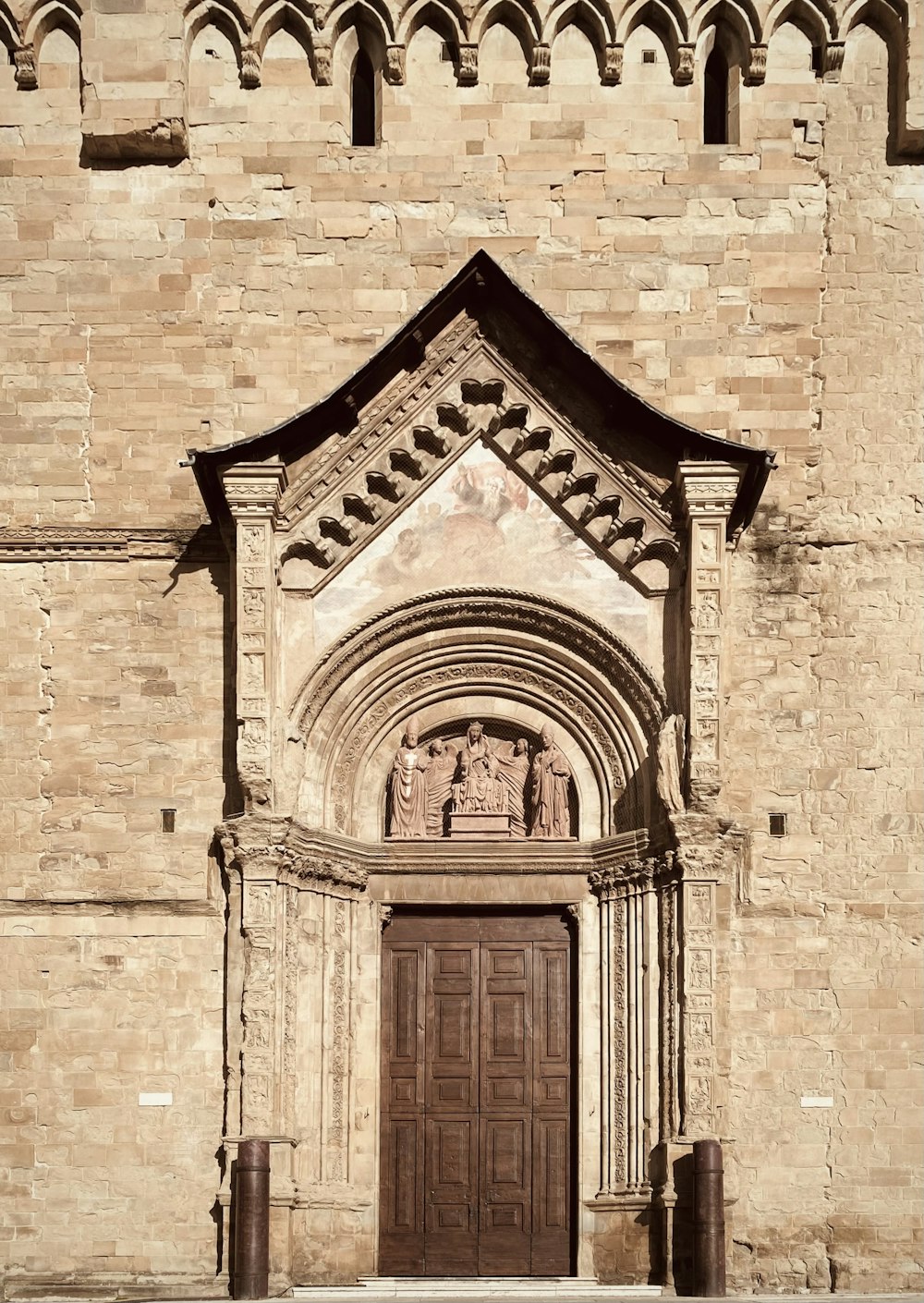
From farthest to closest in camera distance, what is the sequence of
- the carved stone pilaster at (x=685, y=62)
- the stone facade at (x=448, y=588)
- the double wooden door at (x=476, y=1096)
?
the carved stone pilaster at (x=685, y=62)
the double wooden door at (x=476, y=1096)
the stone facade at (x=448, y=588)

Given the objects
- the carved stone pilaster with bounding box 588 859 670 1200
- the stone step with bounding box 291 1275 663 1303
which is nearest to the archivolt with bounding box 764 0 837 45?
the carved stone pilaster with bounding box 588 859 670 1200

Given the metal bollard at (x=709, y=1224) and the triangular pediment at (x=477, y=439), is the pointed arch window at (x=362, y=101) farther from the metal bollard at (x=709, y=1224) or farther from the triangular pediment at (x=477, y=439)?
the metal bollard at (x=709, y=1224)

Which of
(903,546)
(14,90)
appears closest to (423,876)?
(903,546)

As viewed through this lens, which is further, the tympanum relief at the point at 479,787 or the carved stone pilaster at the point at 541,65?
the carved stone pilaster at the point at 541,65

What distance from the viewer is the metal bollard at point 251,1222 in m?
16.8

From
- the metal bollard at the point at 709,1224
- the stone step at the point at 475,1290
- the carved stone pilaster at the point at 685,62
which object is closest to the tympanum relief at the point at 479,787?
the metal bollard at the point at 709,1224

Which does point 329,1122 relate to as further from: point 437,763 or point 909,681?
point 909,681

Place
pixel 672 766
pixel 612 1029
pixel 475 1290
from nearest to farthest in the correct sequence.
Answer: pixel 475 1290 < pixel 672 766 < pixel 612 1029

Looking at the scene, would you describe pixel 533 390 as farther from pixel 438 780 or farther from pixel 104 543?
pixel 104 543

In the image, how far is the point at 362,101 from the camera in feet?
65.5

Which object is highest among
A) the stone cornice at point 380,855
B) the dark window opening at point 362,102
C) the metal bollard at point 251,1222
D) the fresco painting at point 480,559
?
the dark window opening at point 362,102

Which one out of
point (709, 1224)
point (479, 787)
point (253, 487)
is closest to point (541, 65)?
point (253, 487)

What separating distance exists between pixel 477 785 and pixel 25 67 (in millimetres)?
7393

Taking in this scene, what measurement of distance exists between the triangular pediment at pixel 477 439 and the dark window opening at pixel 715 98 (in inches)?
117
